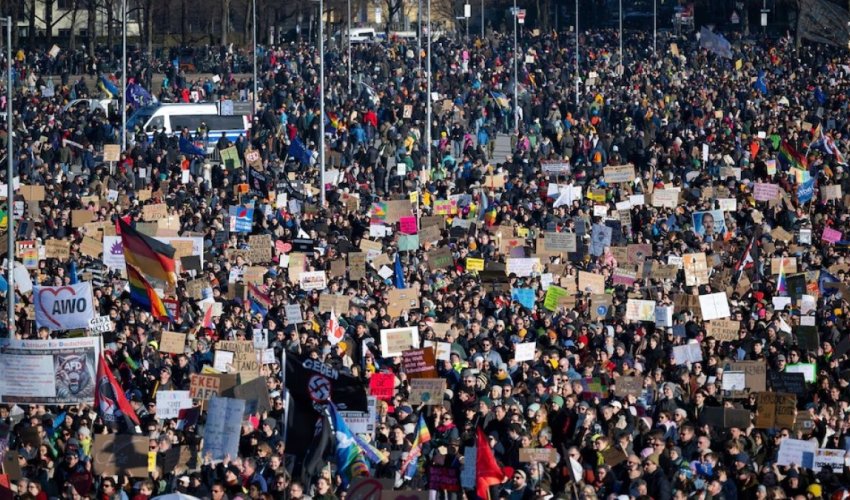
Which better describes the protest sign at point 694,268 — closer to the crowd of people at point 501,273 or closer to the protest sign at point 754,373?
the crowd of people at point 501,273

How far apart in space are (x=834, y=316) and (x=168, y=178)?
15050 millimetres

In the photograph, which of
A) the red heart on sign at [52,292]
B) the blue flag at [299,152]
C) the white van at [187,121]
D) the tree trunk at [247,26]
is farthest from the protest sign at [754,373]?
the tree trunk at [247,26]

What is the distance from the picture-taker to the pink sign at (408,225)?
2781 centimetres

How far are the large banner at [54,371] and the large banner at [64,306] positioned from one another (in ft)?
7.13

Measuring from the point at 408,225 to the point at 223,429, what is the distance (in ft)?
37.9

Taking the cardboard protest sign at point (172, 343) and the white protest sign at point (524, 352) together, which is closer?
the white protest sign at point (524, 352)

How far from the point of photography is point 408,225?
28.0 m

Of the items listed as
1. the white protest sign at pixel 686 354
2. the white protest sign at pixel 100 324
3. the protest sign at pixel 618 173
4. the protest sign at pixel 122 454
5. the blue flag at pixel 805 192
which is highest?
the protest sign at pixel 618 173

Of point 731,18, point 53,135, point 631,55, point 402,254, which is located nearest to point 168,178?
point 53,135

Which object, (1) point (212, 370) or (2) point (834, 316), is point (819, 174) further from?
(1) point (212, 370)

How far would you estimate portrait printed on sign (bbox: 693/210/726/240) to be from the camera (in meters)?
28.1

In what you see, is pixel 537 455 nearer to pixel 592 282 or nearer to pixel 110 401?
pixel 110 401

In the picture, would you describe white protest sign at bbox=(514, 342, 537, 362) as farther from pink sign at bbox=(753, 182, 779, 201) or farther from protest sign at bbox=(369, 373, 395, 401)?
pink sign at bbox=(753, 182, 779, 201)

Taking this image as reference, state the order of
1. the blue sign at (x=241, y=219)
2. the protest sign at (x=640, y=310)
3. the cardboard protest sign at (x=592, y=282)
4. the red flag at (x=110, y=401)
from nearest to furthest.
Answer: the red flag at (x=110, y=401)
the protest sign at (x=640, y=310)
the cardboard protest sign at (x=592, y=282)
the blue sign at (x=241, y=219)
